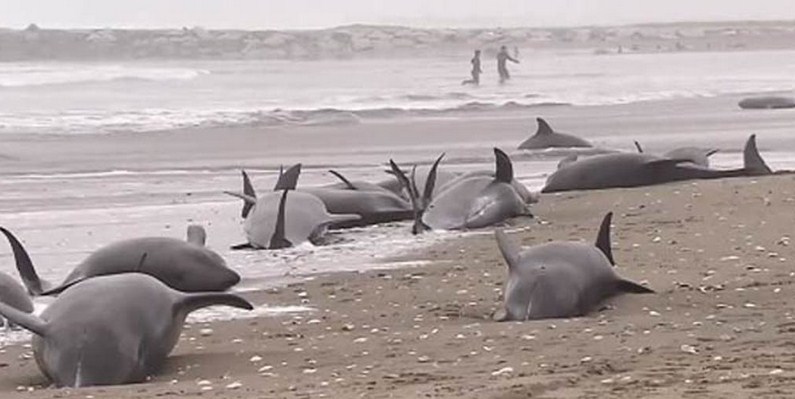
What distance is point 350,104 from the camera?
3152cm

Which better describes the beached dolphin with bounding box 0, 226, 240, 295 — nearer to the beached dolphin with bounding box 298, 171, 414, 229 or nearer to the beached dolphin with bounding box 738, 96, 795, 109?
the beached dolphin with bounding box 298, 171, 414, 229

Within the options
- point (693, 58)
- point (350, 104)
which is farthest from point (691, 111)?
point (693, 58)

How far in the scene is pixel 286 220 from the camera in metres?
11.6

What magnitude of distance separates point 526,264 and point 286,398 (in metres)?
2.26

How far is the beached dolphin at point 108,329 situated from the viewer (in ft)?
21.6

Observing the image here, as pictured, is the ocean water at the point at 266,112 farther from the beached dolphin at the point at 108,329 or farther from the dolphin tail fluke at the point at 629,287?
the dolphin tail fluke at the point at 629,287

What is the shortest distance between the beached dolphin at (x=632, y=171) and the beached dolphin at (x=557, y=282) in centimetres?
608

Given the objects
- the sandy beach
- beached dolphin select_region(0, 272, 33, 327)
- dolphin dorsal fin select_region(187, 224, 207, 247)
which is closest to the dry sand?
the sandy beach

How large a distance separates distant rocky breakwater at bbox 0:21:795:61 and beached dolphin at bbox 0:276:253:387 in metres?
50.6

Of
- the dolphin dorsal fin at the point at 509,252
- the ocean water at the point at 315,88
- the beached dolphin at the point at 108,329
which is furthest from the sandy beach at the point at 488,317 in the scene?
the ocean water at the point at 315,88

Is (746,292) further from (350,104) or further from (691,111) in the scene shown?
(350,104)

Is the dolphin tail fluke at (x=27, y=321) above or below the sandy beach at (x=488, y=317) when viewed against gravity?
above

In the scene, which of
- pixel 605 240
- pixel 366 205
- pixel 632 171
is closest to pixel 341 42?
pixel 632 171

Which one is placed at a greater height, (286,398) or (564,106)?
(286,398)
